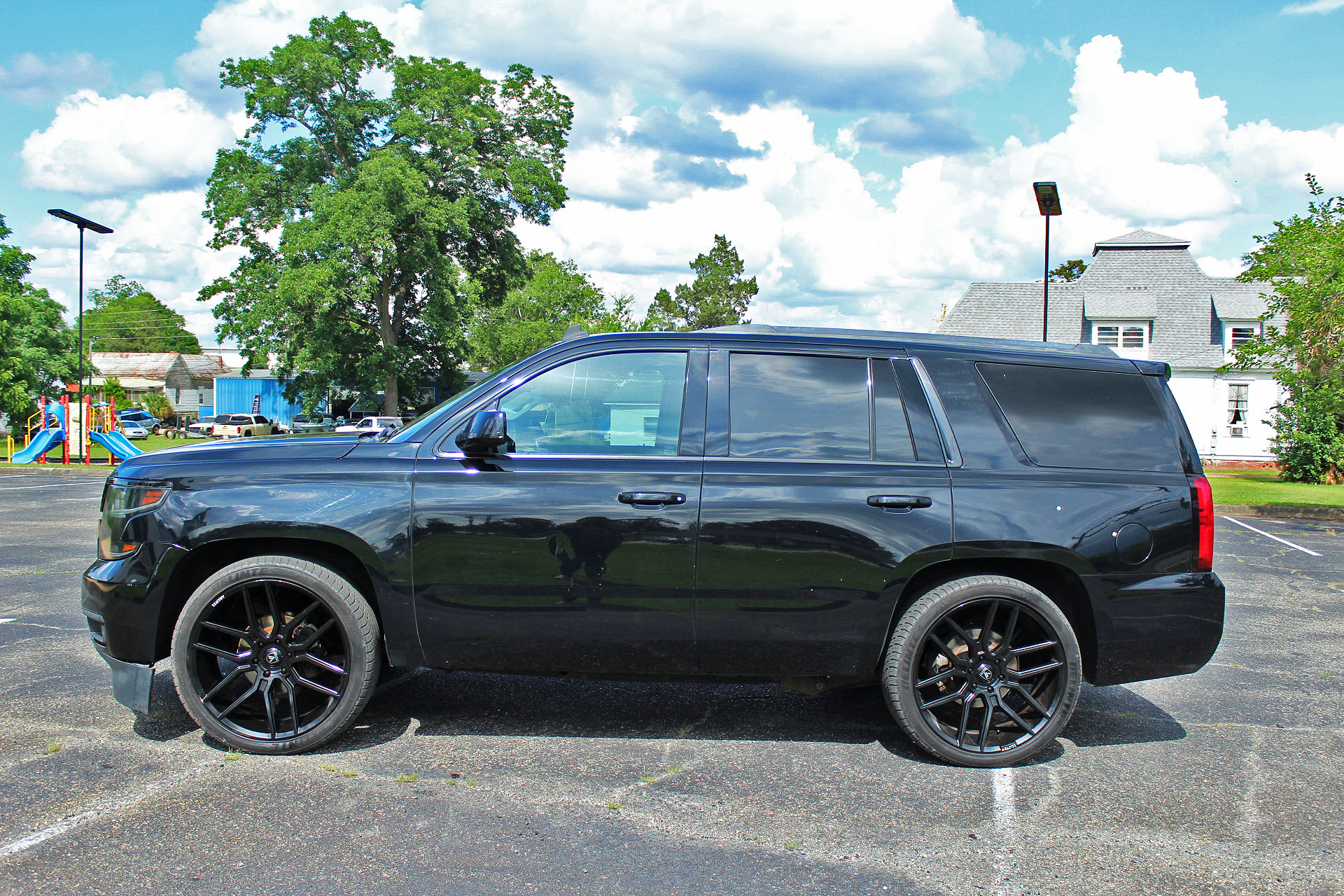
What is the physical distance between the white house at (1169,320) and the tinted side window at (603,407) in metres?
31.7

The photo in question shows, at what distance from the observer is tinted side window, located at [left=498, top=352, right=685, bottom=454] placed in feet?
13.4

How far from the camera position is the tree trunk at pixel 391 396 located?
3744 centimetres

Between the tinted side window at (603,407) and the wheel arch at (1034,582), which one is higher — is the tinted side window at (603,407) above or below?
above

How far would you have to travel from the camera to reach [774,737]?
438 cm

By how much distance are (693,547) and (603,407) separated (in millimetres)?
750

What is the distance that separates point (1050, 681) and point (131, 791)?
12.4ft

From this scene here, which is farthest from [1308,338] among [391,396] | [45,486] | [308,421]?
[308,421]

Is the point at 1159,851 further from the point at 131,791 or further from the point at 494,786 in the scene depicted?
the point at 131,791

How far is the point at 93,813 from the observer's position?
3.43m

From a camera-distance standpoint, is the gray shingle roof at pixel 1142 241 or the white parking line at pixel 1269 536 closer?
the white parking line at pixel 1269 536

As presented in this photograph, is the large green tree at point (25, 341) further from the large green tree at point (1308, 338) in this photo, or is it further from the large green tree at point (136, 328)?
the large green tree at point (136, 328)

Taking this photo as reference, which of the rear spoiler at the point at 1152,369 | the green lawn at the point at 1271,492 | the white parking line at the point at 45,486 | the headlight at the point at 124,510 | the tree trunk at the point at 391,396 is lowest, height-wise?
the white parking line at the point at 45,486

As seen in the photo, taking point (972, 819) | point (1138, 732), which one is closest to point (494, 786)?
point (972, 819)

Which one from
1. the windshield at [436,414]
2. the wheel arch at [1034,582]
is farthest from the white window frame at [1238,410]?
the windshield at [436,414]
